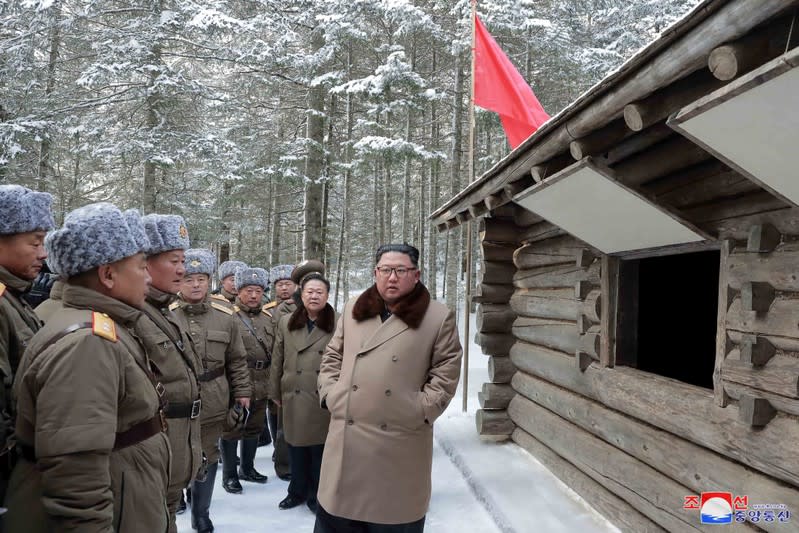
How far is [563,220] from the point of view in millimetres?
4277

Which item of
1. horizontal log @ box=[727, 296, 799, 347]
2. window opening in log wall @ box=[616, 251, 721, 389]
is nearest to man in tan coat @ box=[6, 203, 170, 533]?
horizontal log @ box=[727, 296, 799, 347]

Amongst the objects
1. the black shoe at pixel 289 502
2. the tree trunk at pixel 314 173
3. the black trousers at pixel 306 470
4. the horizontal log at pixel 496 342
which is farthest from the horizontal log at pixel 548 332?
the tree trunk at pixel 314 173

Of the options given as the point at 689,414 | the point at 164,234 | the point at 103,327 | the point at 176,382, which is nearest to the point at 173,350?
the point at 176,382

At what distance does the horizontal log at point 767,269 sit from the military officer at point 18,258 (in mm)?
3690

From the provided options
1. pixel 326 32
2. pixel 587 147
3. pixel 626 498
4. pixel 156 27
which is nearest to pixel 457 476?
pixel 626 498

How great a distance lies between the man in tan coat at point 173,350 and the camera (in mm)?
3051

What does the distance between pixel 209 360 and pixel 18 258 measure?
6.47 feet

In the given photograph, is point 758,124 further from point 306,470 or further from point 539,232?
point 306,470

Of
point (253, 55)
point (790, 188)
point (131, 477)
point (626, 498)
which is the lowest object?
point (626, 498)

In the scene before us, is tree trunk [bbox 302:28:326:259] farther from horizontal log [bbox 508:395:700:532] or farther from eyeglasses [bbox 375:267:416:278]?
eyeglasses [bbox 375:267:416:278]

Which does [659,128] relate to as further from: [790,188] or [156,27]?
[156,27]

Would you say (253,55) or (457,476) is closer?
(457,476)

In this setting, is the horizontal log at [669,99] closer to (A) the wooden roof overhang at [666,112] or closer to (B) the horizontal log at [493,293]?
(A) the wooden roof overhang at [666,112]

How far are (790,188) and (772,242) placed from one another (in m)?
0.56
